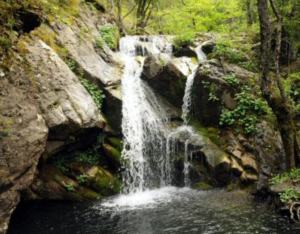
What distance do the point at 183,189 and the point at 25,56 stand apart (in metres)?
7.68

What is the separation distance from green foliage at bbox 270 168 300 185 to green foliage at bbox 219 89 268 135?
2840 mm

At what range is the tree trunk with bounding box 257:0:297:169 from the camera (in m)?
11.2

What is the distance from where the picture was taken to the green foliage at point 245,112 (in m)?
14.6

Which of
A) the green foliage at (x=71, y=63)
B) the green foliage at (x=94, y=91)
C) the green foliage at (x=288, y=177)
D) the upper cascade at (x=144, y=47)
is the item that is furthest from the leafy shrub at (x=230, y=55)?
the green foliage at (x=71, y=63)

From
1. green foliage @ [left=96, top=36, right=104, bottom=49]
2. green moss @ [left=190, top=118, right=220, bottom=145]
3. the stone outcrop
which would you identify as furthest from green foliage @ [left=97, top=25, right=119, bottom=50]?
green moss @ [left=190, top=118, right=220, bottom=145]

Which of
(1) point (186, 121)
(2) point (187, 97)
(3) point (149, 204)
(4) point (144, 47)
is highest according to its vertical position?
(4) point (144, 47)

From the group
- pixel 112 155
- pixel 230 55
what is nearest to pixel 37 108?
pixel 112 155

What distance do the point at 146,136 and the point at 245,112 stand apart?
4.29 m

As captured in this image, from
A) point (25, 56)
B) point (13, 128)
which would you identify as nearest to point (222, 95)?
point (25, 56)

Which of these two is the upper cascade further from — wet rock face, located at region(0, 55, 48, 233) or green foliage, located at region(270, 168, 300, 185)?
wet rock face, located at region(0, 55, 48, 233)

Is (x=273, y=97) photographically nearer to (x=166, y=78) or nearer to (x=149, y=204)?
(x=149, y=204)

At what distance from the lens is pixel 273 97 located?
38.3 feet

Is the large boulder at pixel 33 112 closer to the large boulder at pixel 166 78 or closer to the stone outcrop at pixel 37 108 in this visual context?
the stone outcrop at pixel 37 108

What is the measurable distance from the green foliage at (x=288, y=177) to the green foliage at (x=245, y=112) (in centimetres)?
284
